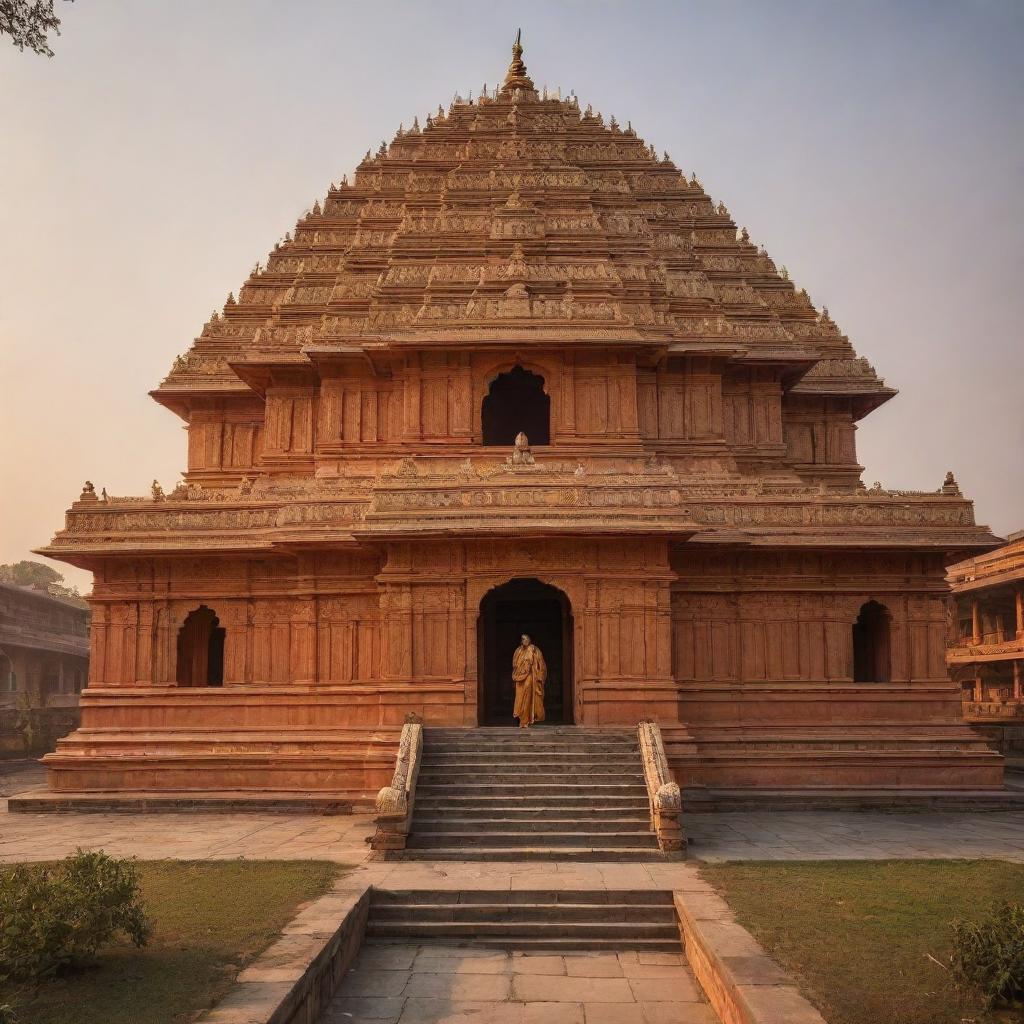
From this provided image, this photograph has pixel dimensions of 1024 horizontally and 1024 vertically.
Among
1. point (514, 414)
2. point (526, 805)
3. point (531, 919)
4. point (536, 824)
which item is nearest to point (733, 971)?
point (531, 919)

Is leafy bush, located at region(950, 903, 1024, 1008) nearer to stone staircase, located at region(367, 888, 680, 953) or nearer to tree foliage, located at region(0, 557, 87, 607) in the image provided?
stone staircase, located at region(367, 888, 680, 953)

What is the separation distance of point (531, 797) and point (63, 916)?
887 cm

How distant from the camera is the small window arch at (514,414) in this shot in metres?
28.5

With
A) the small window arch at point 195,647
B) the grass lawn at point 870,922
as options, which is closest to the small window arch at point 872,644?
the grass lawn at point 870,922

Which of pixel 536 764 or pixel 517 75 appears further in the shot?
pixel 517 75

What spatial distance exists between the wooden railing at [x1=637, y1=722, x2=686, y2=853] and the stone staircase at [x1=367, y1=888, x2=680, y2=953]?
2.42 metres

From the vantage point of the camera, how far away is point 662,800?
15594 millimetres

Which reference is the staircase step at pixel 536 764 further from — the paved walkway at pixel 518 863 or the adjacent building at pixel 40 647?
the adjacent building at pixel 40 647

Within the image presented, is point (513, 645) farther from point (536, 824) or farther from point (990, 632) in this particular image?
point (990, 632)

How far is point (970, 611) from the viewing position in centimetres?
4834

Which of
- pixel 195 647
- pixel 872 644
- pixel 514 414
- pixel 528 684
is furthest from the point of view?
pixel 514 414

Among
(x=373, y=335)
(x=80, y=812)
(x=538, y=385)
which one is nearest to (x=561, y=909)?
(x=80, y=812)

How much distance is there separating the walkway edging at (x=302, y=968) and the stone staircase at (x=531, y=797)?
3.46 metres

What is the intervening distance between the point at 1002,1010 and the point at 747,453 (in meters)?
19.0
